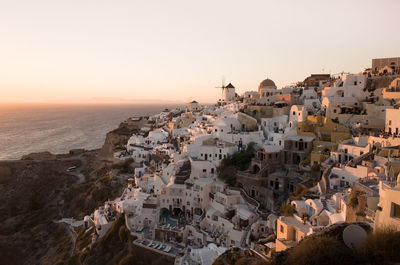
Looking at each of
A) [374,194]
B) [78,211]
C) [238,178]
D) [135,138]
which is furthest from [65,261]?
[374,194]

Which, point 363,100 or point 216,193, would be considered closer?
point 216,193

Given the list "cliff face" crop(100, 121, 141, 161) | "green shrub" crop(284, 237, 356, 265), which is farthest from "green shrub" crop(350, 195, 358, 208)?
"cliff face" crop(100, 121, 141, 161)

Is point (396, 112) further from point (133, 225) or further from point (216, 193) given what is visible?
point (133, 225)

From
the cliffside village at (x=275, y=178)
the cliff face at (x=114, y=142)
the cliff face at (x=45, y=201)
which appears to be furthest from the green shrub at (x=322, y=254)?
the cliff face at (x=114, y=142)

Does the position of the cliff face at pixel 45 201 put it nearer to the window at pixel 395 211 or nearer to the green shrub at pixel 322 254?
the green shrub at pixel 322 254

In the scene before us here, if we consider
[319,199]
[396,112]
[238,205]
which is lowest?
[238,205]

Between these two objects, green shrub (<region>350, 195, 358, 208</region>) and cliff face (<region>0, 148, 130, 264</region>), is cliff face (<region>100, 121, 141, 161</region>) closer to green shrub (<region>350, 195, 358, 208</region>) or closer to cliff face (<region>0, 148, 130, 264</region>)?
cliff face (<region>0, 148, 130, 264</region>)

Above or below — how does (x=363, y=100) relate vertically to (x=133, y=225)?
above

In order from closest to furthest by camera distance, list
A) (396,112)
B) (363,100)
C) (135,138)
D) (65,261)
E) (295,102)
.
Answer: (396,112), (65,261), (363,100), (295,102), (135,138)
